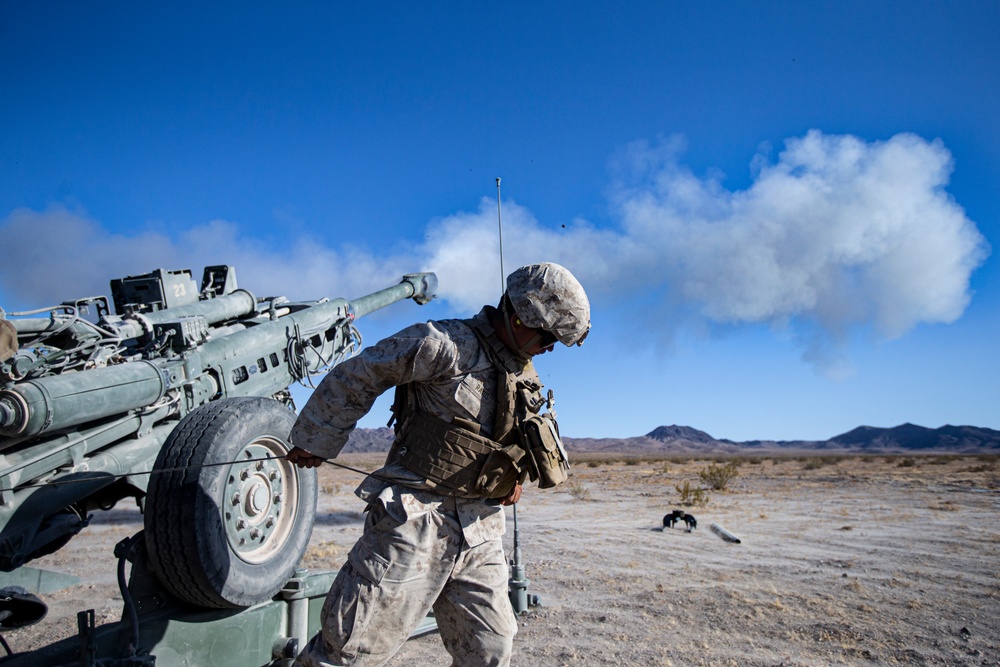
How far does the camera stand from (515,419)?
123 inches

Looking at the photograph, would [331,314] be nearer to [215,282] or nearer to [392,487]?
[215,282]

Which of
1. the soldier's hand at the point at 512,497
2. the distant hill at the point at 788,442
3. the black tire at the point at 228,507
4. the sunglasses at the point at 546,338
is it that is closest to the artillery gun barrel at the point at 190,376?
the black tire at the point at 228,507

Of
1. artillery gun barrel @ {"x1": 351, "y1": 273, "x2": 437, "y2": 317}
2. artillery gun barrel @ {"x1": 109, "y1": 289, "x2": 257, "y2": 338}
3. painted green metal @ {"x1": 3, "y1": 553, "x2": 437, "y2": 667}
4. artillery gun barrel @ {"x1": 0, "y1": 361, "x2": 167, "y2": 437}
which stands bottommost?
painted green metal @ {"x1": 3, "y1": 553, "x2": 437, "y2": 667}

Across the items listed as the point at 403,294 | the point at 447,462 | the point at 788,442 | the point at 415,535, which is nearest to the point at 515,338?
the point at 447,462

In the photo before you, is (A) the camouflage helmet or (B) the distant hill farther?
(B) the distant hill

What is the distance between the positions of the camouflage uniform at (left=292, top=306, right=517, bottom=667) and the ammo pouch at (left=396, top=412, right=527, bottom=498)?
0.06 m

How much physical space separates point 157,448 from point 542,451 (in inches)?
106

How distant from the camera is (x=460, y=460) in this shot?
3008 mm

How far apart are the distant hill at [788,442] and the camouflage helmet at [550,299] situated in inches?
3932

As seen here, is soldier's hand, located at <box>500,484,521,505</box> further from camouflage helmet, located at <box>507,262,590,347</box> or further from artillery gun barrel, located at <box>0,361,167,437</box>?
artillery gun barrel, located at <box>0,361,167,437</box>

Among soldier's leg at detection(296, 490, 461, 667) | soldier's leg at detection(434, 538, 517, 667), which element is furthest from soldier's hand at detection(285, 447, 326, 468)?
soldier's leg at detection(434, 538, 517, 667)

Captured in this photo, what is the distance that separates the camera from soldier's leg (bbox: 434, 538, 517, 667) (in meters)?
2.89

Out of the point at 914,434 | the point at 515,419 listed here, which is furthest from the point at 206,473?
the point at 914,434

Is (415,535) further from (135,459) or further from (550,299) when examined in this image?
(135,459)
